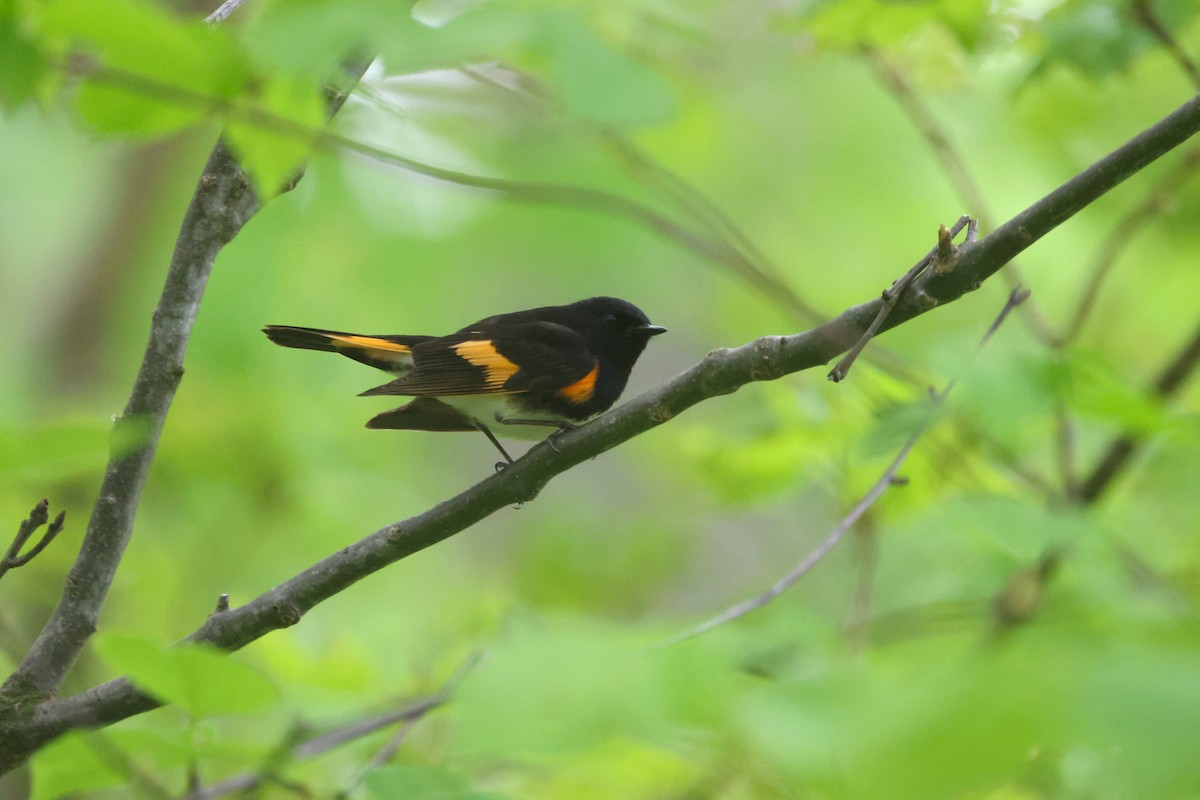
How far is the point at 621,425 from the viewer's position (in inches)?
70.1

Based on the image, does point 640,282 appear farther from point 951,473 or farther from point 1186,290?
point 951,473

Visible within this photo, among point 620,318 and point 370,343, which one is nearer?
point 370,343

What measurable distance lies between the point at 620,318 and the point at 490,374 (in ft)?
2.24

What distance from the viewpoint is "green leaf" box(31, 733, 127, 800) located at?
1220mm

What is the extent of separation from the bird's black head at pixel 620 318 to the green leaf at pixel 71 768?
216cm

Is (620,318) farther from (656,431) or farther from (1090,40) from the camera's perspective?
(656,431)

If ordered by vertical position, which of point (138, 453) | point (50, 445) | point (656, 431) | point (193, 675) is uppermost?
point (656, 431)

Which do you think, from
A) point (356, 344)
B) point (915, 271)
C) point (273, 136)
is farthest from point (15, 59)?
point (356, 344)

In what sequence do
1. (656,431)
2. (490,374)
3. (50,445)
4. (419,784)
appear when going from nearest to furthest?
(50,445), (419,784), (490,374), (656,431)

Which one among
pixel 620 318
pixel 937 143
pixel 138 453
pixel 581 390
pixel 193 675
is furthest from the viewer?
pixel 620 318

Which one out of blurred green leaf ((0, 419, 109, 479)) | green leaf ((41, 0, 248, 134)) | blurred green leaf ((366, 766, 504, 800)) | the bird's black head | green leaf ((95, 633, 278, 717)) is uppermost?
the bird's black head

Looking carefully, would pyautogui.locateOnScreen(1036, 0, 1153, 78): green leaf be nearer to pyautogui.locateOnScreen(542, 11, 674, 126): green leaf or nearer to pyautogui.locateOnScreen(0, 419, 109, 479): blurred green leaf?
pyautogui.locateOnScreen(542, 11, 674, 126): green leaf

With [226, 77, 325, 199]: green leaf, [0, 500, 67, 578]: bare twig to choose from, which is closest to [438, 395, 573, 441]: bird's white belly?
[0, 500, 67, 578]: bare twig

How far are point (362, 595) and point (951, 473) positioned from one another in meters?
3.05
